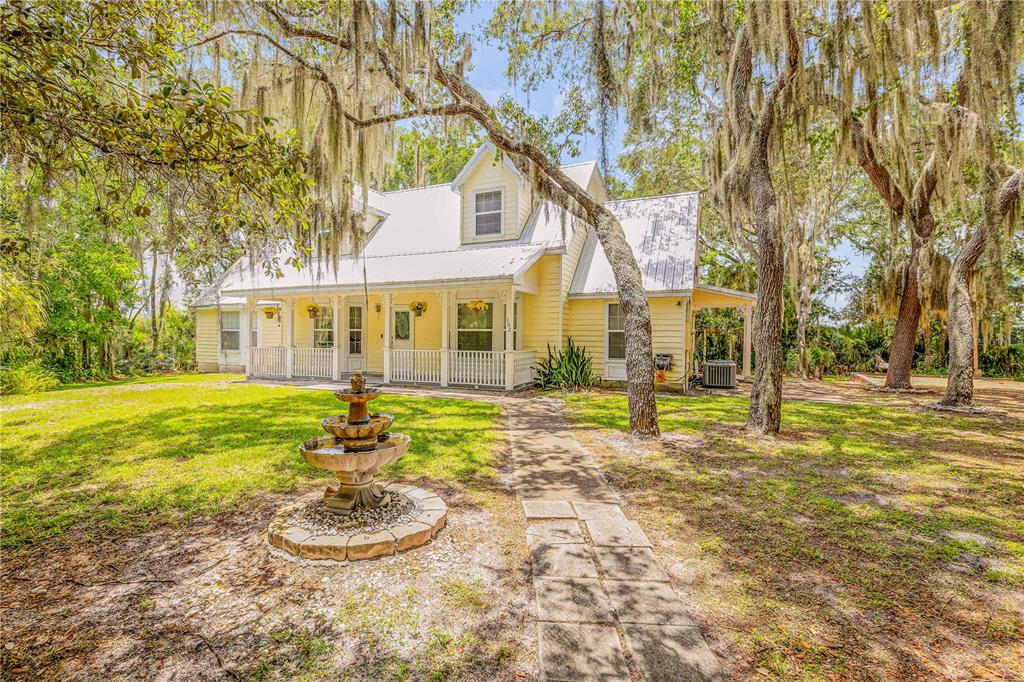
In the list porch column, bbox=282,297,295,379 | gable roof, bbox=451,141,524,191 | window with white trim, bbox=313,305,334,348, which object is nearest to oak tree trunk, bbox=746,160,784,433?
gable roof, bbox=451,141,524,191

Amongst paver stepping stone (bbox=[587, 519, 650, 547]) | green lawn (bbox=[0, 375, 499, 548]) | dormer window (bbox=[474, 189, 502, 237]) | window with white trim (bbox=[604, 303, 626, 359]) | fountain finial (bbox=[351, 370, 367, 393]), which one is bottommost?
paver stepping stone (bbox=[587, 519, 650, 547])

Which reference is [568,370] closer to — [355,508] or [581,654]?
[355,508]

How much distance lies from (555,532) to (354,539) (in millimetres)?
1556

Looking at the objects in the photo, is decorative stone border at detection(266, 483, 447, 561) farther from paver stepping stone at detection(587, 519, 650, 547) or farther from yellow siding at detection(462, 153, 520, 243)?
yellow siding at detection(462, 153, 520, 243)

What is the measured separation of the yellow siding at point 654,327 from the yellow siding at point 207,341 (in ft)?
47.3

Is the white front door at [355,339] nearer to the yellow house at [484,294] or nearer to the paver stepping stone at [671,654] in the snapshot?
the yellow house at [484,294]

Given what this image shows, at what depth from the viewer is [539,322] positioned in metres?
12.9

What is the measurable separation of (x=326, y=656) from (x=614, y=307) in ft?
37.8

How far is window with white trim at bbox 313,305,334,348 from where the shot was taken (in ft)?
49.1

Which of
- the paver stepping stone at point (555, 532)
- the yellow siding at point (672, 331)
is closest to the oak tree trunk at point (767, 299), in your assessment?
the paver stepping stone at point (555, 532)

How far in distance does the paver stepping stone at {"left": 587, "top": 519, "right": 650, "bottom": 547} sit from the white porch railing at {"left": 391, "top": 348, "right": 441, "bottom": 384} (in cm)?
909

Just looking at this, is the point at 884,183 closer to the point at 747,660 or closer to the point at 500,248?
the point at 500,248

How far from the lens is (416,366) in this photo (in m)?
12.8

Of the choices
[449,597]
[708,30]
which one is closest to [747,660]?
[449,597]
